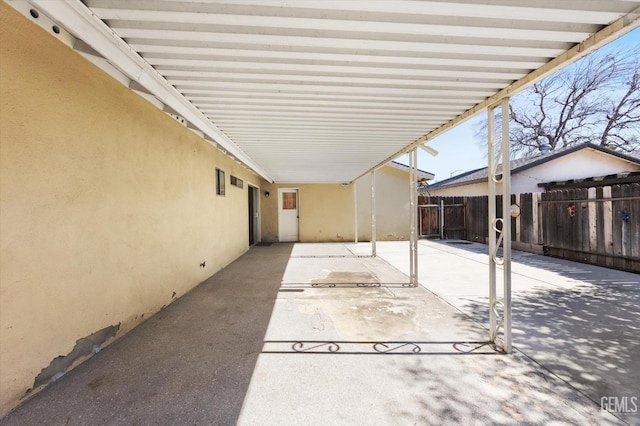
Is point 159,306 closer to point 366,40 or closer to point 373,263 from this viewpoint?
point 366,40

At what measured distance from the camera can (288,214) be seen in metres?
11.3

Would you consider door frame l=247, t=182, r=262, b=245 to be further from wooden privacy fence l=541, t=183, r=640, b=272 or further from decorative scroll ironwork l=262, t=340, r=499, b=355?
wooden privacy fence l=541, t=183, r=640, b=272

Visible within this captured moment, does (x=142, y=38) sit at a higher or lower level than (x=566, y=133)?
lower

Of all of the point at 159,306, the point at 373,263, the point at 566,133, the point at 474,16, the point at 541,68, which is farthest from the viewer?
the point at 566,133

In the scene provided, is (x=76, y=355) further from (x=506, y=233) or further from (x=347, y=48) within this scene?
(x=506, y=233)

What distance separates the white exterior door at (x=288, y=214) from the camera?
11.3 meters

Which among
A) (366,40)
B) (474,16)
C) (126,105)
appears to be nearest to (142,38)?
(126,105)

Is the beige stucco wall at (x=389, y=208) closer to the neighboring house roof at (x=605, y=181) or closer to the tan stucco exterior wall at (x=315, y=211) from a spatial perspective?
the tan stucco exterior wall at (x=315, y=211)

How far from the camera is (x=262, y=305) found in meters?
3.81

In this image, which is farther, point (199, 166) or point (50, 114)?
point (199, 166)

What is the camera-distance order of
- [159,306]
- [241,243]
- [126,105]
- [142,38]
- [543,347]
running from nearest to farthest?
[142,38]
[543,347]
[126,105]
[159,306]
[241,243]

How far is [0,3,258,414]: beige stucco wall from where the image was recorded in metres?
1.82

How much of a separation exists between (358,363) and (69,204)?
2.58m

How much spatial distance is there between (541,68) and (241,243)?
722cm
